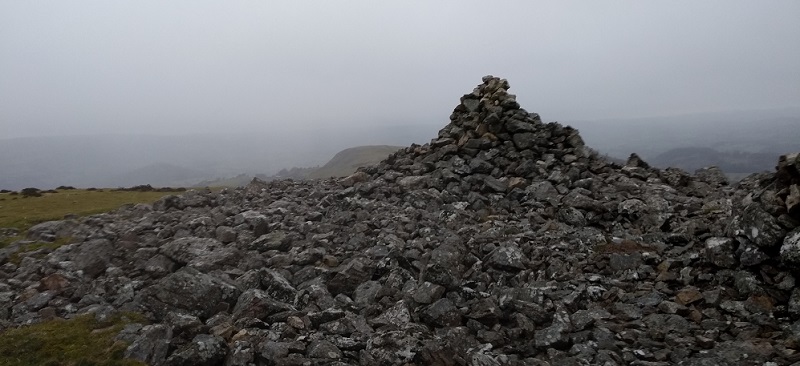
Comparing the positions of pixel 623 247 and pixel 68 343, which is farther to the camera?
pixel 623 247

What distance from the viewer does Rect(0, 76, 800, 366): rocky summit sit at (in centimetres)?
1656

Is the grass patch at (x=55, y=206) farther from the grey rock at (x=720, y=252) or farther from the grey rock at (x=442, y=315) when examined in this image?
the grey rock at (x=720, y=252)

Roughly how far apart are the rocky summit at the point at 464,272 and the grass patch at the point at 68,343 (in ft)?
2.45

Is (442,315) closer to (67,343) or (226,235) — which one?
(226,235)

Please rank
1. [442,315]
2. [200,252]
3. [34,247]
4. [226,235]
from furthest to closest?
[34,247] < [226,235] < [200,252] < [442,315]

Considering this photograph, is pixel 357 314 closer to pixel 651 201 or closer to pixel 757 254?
pixel 757 254

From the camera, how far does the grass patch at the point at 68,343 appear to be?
17766mm

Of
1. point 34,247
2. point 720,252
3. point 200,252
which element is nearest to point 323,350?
point 200,252

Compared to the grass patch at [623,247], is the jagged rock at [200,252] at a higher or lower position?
lower

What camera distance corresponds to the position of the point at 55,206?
49.9 m

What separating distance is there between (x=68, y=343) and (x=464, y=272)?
1767cm

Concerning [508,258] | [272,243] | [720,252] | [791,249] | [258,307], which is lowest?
[258,307]

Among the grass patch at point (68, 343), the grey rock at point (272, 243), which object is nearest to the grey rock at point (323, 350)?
the grass patch at point (68, 343)

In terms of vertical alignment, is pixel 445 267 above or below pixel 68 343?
above
